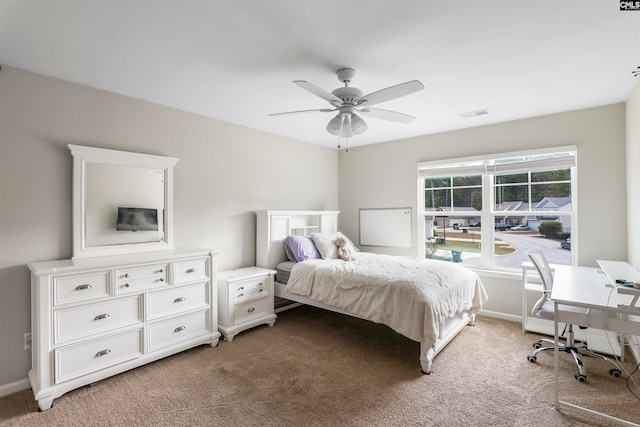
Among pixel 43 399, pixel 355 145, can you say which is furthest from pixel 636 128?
pixel 43 399

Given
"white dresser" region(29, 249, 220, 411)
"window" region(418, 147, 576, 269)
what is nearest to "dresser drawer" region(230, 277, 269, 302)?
"white dresser" region(29, 249, 220, 411)

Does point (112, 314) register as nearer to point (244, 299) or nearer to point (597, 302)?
point (244, 299)

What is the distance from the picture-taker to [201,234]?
11.7 ft

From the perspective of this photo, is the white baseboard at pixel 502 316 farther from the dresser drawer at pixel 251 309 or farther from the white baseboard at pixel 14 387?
the white baseboard at pixel 14 387

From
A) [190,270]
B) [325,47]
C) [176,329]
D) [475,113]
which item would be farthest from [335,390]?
[475,113]

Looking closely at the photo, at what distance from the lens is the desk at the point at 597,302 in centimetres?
187

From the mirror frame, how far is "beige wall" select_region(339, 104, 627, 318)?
10.0 ft

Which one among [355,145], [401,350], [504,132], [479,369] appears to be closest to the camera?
[479,369]

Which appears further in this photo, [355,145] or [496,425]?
[355,145]

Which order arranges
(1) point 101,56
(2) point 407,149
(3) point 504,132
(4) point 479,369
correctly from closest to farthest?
(1) point 101,56
(4) point 479,369
(3) point 504,132
(2) point 407,149

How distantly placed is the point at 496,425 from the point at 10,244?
370cm

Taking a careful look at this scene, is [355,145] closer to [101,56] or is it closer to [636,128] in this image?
[636,128]

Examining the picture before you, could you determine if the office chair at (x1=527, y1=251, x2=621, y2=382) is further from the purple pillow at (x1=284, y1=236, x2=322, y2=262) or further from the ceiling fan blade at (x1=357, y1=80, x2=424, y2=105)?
the purple pillow at (x1=284, y1=236, x2=322, y2=262)

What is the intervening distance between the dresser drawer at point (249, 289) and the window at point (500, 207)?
8.18 ft
